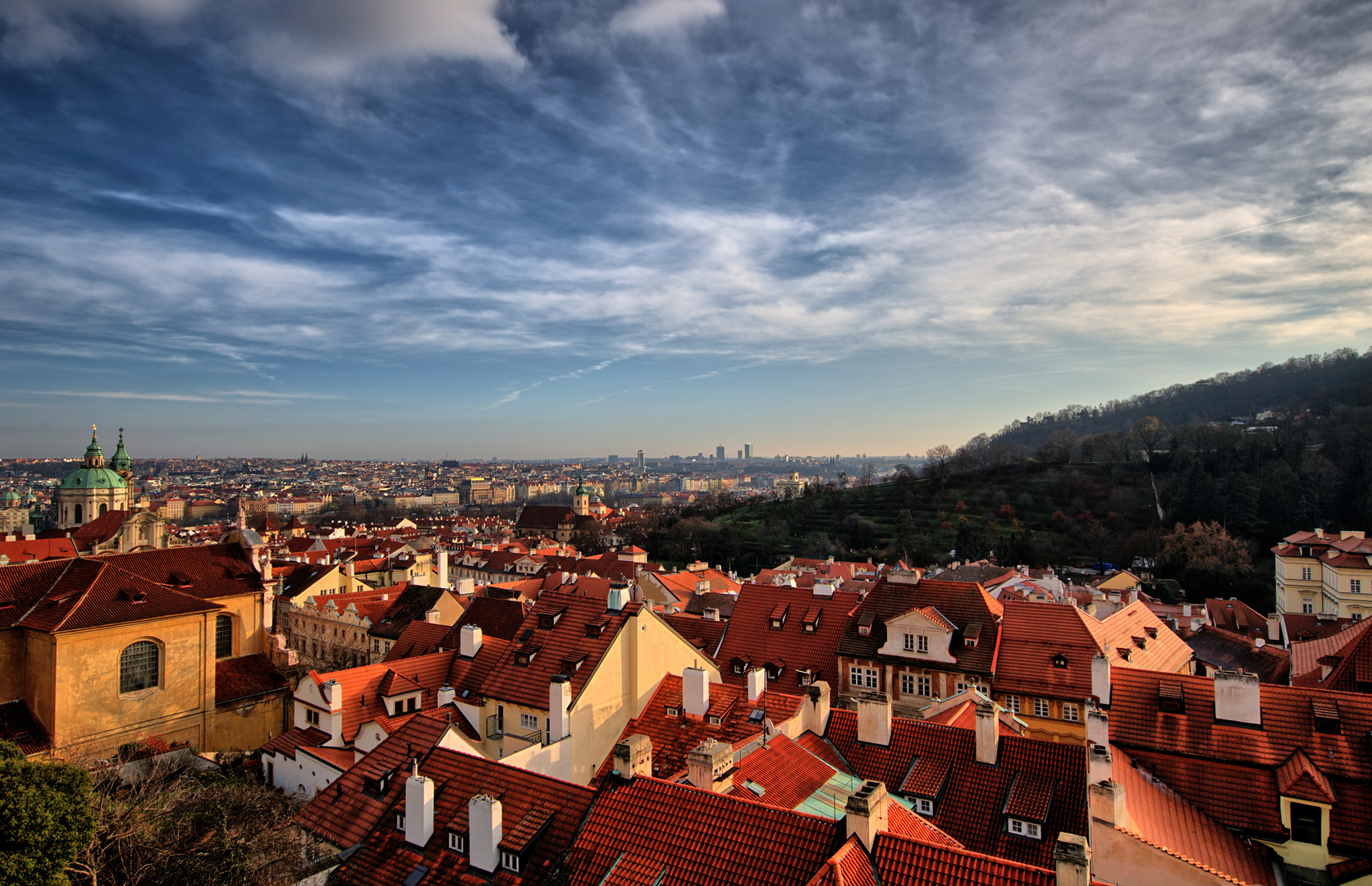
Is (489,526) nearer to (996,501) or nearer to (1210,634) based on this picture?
(996,501)

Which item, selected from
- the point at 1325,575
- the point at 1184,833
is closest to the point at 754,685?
the point at 1184,833

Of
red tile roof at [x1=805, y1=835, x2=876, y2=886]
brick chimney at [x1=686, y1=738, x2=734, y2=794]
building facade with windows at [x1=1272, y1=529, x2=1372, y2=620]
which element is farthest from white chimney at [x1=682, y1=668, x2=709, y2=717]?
building facade with windows at [x1=1272, y1=529, x2=1372, y2=620]

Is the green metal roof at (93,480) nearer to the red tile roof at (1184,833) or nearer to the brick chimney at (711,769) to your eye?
the brick chimney at (711,769)

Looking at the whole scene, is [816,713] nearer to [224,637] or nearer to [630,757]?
[630,757]

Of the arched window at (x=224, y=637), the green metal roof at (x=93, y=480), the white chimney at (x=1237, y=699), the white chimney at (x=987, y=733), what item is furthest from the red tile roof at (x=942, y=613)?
the green metal roof at (x=93, y=480)

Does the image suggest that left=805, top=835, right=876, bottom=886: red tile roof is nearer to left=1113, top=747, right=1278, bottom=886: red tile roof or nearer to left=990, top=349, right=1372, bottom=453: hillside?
Answer: left=1113, top=747, right=1278, bottom=886: red tile roof

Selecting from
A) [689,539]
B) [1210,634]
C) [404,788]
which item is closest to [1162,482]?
[689,539]

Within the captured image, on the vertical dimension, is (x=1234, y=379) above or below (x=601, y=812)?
above
